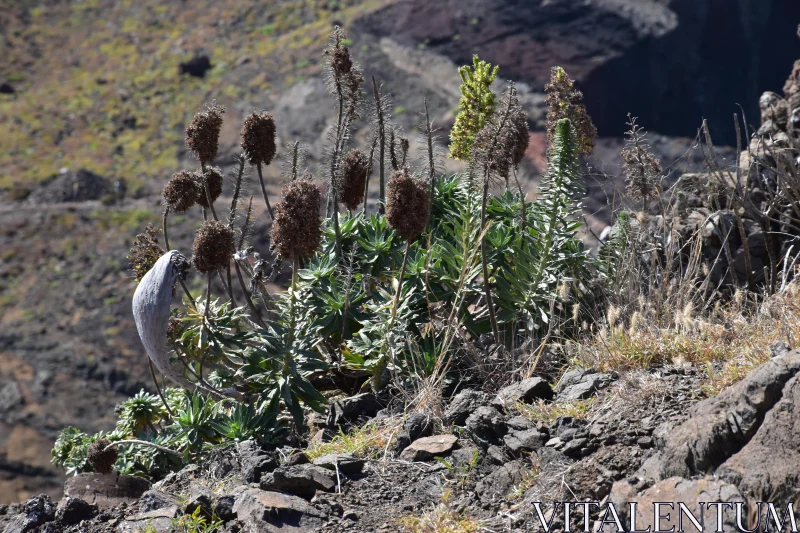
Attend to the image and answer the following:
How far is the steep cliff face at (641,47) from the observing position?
66.4 ft

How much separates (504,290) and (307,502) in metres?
1.84

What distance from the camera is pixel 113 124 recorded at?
2188cm

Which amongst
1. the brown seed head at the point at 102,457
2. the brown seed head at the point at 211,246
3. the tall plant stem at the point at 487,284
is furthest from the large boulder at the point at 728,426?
the brown seed head at the point at 102,457

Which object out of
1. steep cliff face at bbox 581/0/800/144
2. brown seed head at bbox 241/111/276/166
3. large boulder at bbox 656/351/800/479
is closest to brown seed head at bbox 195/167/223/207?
brown seed head at bbox 241/111/276/166

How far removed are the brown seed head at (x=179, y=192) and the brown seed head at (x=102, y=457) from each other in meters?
1.30

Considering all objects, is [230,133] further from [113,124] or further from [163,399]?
[163,399]

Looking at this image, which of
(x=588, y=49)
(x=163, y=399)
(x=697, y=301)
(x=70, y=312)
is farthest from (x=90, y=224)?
(x=697, y=301)

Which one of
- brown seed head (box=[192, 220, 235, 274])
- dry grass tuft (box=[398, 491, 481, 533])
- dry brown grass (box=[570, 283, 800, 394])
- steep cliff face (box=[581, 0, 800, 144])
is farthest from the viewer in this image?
steep cliff face (box=[581, 0, 800, 144])

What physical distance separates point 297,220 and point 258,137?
3.01 feet

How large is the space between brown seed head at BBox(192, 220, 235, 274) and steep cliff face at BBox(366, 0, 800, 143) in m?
16.5

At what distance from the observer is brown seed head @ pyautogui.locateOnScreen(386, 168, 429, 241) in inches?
158

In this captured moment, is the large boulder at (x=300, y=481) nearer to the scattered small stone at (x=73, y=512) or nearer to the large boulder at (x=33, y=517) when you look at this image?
the scattered small stone at (x=73, y=512)

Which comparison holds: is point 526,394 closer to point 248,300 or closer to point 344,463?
point 344,463

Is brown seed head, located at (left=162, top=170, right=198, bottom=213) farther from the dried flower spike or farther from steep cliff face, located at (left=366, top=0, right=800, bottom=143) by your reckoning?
steep cliff face, located at (left=366, top=0, right=800, bottom=143)
